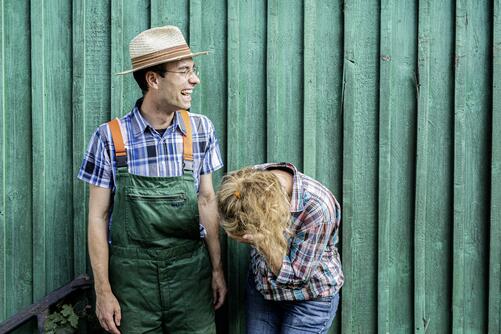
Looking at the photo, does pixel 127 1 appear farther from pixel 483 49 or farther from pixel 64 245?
pixel 483 49

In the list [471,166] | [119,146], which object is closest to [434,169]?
[471,166]

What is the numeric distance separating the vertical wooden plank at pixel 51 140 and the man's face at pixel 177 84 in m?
0.94

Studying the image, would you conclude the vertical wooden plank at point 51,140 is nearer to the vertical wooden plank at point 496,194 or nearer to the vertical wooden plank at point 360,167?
the vertical wooden plank at point 360,167

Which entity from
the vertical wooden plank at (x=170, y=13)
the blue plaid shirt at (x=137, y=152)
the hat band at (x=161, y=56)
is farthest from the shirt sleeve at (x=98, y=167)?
the vertical wooden plank at (x=170, y=13)

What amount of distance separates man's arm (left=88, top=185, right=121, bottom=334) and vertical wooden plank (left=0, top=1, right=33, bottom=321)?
0.88 metres

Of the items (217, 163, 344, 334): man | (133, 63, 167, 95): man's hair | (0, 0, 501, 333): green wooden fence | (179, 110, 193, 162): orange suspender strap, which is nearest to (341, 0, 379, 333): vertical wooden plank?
(0, 0, 501, 333): green wooden fence

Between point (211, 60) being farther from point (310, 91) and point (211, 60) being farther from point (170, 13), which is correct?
point (310, 91)

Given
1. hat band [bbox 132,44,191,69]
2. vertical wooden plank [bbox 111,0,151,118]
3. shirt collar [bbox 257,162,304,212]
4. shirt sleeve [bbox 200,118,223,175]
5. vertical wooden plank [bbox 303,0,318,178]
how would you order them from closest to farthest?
shirt collar [bbox 257,162,304,212] → hat band [bbox 132,44,191,69] → shirt sleeve [bbox 200,118,223,175] → vertical wooden plank [bbox 303,0,318,178] → vertical wooden plank [bbox 111,0,151,118]

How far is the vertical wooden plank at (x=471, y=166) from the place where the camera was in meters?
3.31

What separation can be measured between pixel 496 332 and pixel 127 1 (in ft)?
9.89

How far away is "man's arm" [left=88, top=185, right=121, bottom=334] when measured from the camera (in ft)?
9.88

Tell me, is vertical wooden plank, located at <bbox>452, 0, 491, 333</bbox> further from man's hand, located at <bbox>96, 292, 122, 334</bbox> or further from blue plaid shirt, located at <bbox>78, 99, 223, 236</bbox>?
man's hand, located at <bbox>96, 292, 122, 334</bbox>

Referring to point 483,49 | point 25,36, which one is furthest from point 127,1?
point 483,49

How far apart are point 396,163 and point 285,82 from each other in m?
0.83
